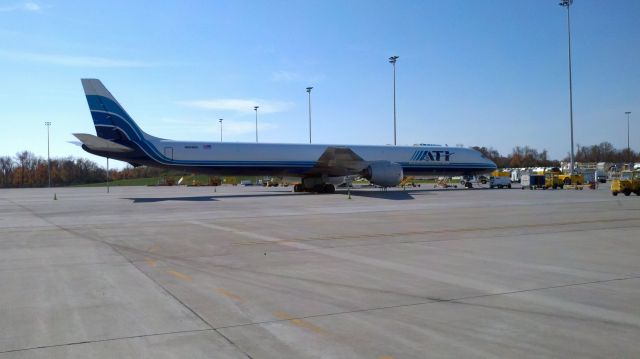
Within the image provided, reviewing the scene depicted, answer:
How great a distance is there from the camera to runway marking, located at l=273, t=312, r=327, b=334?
5250 mm

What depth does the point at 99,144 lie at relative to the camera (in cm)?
3003

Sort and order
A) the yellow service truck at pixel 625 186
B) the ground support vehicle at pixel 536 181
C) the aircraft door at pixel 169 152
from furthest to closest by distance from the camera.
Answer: the ground support vehicle at pixel 536 181, the aircraft door at pixel 169 152, the yellow service truck at pixel 625 186

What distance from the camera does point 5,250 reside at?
1115 centimetres

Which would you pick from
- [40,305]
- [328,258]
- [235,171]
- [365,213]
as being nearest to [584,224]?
[365,213]

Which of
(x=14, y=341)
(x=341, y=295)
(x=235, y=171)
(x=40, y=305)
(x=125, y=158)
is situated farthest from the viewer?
(x=235, y=171)

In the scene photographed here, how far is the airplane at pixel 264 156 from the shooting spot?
31.5 m

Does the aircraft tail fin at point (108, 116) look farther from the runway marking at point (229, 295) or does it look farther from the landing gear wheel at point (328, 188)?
the runway marking at point (229, 295)

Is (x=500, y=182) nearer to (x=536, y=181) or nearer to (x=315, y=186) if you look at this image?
(x=536, y=181)

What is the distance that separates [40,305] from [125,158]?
27244 mm

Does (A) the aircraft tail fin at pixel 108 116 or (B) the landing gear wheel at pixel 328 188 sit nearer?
(A) the aircraft tail fin at pixel 108 116

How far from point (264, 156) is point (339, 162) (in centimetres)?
518

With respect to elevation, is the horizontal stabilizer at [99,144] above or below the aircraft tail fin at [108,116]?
below

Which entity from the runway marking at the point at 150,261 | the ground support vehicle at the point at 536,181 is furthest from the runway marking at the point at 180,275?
the ground support vehicle at the point at 536,181

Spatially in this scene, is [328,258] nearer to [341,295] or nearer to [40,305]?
[341,295]
